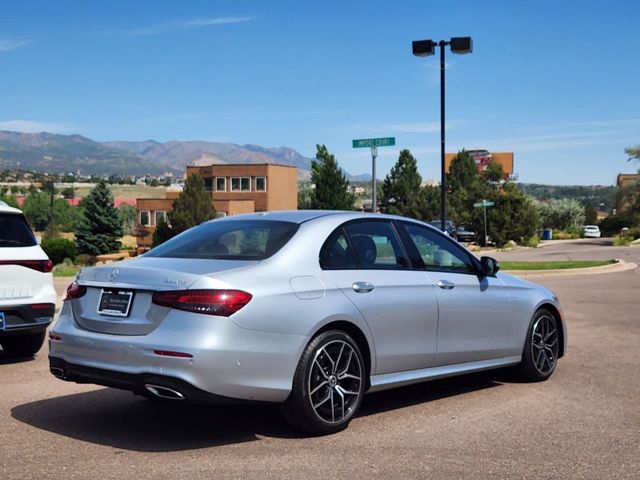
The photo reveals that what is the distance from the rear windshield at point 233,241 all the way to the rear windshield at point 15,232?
3.06 meters

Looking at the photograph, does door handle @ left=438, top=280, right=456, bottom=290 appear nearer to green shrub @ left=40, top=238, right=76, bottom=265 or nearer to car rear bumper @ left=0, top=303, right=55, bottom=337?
car rear bumper @ left=0, top=303, right=55, bottom=337

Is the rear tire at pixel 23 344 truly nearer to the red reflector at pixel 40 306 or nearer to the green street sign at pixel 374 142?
the red reflector at pixel 40 306

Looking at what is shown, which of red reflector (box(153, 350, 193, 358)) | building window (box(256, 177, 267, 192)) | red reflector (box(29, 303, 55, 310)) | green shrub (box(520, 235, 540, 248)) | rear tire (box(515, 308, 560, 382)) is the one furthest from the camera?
building window (box(256, 177, 267, 192))

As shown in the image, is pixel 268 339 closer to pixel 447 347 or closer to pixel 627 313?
pixel 447 347

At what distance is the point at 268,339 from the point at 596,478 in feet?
7.19

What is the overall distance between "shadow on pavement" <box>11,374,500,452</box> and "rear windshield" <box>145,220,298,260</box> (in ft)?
3.65

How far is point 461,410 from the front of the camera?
6.96m

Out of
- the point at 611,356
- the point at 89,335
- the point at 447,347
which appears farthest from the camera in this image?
the point at 611,356

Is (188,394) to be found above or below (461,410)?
above

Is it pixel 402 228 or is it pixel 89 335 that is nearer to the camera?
pixel 89 335

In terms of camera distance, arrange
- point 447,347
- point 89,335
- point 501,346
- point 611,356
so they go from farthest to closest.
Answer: point 611,356 → point 501,346 → point 447,347 → point 89,335

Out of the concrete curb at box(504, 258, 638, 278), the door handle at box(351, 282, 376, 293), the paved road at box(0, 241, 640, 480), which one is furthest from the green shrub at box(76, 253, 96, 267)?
the door handle at box(351, 282, 376, 293)

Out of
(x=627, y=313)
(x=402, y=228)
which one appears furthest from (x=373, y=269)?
(x=627, y=313)

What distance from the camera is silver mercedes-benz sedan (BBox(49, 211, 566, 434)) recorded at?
18.2 ft
